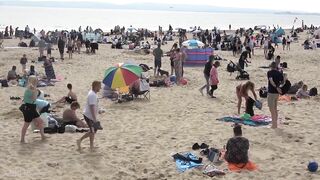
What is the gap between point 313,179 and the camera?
6.99 meters

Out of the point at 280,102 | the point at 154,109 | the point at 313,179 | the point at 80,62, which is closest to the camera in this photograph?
the point at 313,179

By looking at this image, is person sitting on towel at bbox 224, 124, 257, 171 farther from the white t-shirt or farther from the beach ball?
the white t-shirt

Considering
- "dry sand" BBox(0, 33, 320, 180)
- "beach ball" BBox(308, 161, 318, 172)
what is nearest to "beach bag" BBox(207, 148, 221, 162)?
"dry sand" BBox(0, 33, 320, 180)

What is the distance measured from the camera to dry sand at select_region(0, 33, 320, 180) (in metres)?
7.23

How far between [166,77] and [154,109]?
14.4 ft

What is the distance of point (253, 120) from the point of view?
10.4 metres

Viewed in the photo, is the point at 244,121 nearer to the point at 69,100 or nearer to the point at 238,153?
the point at 238,153

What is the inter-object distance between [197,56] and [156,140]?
13.0 meters

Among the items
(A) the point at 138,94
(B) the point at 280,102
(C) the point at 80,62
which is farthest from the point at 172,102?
(C) the point at 80,62

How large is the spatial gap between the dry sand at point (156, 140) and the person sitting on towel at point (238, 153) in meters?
0.16

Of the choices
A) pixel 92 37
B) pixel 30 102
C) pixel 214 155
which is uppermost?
pixel 92 37

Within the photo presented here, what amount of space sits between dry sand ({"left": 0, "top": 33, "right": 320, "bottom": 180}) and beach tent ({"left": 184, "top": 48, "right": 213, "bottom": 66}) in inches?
247

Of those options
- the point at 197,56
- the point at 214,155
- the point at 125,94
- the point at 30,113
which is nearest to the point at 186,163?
the point at 214,155

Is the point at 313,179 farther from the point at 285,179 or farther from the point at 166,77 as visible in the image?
the point at 166,77
